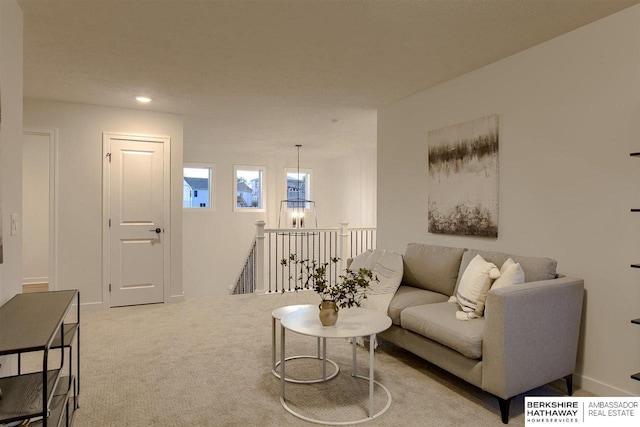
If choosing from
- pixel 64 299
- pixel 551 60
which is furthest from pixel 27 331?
pixel 551 60

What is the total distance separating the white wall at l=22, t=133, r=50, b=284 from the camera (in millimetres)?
6090

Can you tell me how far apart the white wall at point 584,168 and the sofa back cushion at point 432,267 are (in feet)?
1.02

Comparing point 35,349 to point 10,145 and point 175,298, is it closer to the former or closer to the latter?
point 10,145

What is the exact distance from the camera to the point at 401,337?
10.1ft

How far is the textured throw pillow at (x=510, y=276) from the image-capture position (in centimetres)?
257

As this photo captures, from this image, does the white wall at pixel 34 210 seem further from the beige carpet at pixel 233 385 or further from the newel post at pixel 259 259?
the newel post at pixel 259 259

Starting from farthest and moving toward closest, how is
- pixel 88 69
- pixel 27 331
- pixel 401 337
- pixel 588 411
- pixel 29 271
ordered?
pixel 29 271 < pixel 88 69 < pixel 401 337 < pixel 588 411 < pixel 27 331

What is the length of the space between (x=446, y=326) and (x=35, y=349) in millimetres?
2199

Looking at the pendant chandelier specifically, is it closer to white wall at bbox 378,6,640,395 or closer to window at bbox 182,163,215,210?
window at bbox 182,163,215,210

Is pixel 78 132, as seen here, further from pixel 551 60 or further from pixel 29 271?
pixel 551 60

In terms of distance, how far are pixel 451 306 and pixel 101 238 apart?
13.3 ft

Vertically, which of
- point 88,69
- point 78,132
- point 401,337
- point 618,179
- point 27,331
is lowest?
point 401,337

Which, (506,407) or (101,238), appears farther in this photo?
(101,238)

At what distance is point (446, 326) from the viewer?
2.58 metres
